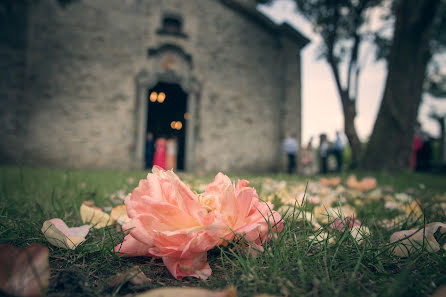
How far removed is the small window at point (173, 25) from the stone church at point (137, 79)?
0.12ft

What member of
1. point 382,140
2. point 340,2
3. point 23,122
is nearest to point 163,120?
point 23,122

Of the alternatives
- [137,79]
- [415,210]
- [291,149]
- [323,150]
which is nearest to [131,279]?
[415,210]

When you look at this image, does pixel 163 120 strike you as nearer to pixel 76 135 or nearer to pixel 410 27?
pixel 76 135

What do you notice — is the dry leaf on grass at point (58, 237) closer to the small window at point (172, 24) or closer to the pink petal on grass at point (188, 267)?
the pink petal on grass at point (188, 267)

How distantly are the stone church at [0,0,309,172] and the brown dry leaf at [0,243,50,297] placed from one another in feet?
27.7

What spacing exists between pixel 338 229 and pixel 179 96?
14030 mm

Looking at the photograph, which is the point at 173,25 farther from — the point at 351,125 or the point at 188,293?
the point at 188,293

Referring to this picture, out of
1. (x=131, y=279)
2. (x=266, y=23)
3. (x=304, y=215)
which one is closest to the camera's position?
(x=131, y=279)

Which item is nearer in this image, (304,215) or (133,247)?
(133,247)

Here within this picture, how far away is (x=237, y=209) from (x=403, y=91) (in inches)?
261

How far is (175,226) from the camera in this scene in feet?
2.22

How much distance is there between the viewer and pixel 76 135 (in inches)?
321

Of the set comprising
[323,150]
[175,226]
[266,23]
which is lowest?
[175,226]

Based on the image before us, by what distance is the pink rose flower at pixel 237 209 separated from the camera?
0.70 meters
